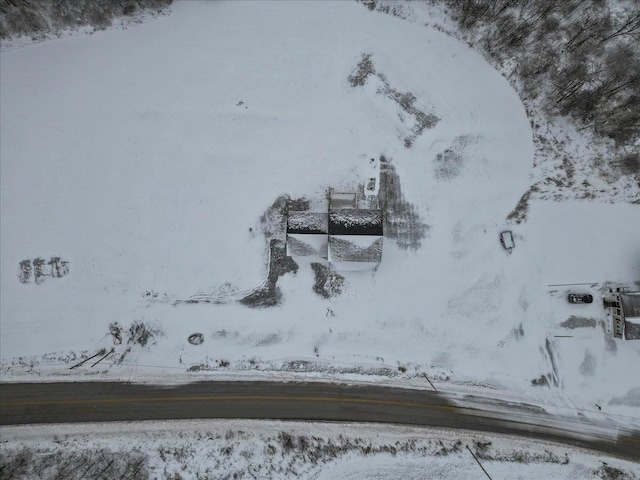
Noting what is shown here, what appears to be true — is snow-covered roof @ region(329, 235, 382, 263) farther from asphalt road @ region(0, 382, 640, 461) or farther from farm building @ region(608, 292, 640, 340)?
farm building @ region(608, 292, 640, 340)

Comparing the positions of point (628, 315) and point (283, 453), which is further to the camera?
point (628, 315)

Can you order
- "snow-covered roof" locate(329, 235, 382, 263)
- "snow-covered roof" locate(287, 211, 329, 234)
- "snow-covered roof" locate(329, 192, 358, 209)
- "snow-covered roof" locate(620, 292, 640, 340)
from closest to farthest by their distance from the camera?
1. "snow-covered roof" locate(329, 235, 382, 263)
2. "snow-covered roof" locate(620, 292, 640, 340)
3. "snow-covered roof" locate(287, 211, 329, 234)
4. "snow-covered roof" locate(329, 192, 358, 209)

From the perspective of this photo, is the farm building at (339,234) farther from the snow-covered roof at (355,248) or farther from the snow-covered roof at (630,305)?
the snow-covered roof at (630,305)

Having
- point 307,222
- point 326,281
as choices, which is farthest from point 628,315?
point 307,222

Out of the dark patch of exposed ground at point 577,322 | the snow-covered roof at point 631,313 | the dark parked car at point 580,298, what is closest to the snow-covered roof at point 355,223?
the dark parked car at point 580,298

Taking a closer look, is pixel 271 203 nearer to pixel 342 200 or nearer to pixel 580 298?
pixel 342 200

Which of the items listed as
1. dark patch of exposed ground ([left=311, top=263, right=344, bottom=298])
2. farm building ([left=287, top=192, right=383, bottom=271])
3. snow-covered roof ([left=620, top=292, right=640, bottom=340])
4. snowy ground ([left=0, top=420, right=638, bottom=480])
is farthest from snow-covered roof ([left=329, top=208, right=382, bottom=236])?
snow-covered roof ([left=620, top=292, right=640, bottom=340])
